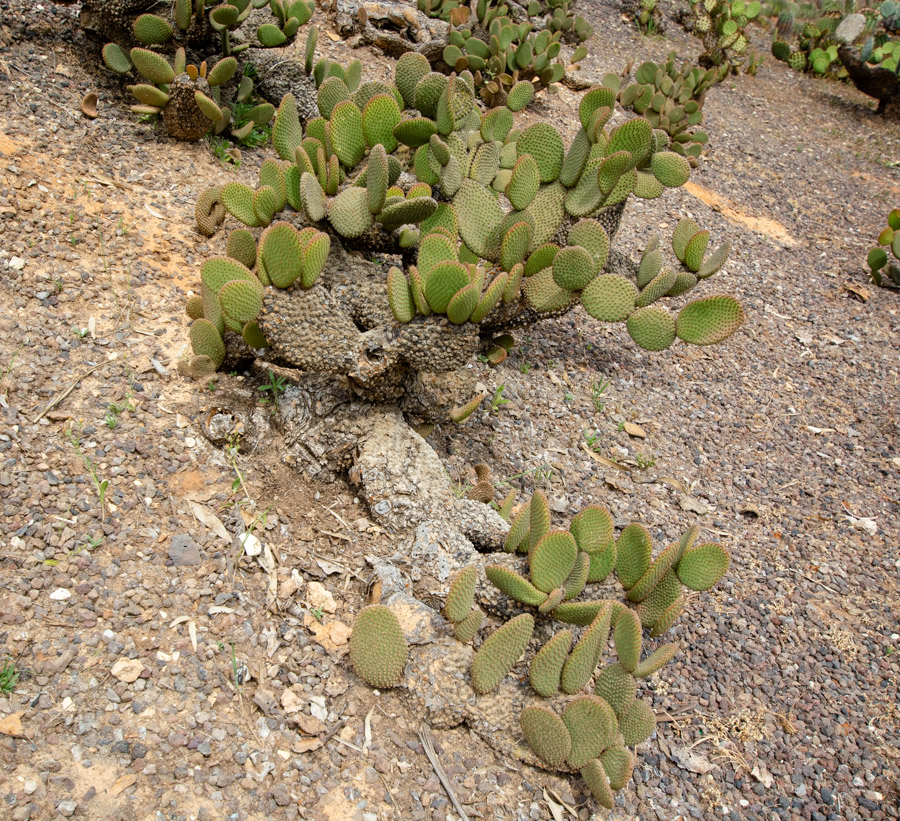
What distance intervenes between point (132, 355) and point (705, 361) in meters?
2.61

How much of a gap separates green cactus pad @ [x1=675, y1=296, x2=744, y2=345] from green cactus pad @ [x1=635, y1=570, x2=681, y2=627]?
1149 mm

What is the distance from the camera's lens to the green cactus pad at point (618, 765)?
1870mm

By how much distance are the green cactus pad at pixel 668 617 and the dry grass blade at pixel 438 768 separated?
74 centimetres

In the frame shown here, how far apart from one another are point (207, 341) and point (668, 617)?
5.60 feet

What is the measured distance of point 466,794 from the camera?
1821mm

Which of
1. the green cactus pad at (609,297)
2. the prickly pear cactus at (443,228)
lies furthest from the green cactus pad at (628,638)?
the green cactus pad at (609,297)

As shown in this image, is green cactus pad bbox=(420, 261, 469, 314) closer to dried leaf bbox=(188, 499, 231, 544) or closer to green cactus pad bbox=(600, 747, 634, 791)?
dried leaf bbox=(188, 499, 231, 544)

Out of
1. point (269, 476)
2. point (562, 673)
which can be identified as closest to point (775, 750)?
point (562, 673)

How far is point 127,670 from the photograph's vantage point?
176cm

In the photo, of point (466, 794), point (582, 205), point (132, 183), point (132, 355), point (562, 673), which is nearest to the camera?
point (466, 794)

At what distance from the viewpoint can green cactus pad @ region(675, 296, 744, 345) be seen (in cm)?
297

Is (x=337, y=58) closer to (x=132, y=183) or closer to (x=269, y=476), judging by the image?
(x=132, y=183)

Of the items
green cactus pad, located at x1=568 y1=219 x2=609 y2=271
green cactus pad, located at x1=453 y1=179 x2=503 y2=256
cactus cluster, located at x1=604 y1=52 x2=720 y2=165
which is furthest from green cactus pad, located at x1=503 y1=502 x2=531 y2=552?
cactus cluster, located at x1=604 y1=52 x2=720 y2=165

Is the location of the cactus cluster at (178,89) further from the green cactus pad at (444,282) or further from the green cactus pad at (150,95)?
the green cactus pad at (444,282)
